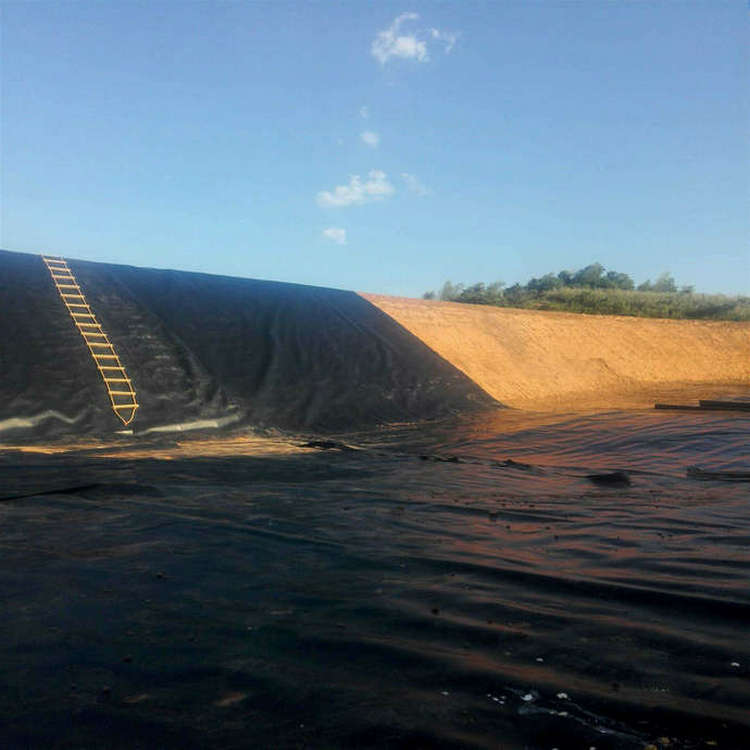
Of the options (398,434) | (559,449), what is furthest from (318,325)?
(559,449)

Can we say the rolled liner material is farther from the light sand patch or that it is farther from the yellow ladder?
the light sand patch

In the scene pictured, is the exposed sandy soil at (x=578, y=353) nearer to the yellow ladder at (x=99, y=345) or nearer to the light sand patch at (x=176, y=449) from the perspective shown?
the light sand patch at (x=176, y=449)

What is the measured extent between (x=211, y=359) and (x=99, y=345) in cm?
160

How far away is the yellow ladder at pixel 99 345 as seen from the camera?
8.68 meters

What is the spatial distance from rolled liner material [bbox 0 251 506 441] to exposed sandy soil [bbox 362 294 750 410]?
1.39 m

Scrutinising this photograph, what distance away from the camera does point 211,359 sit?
10250 mm

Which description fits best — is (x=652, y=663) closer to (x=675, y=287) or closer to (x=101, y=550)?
(x=101, y=550)

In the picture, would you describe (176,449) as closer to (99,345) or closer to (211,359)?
(99,345)

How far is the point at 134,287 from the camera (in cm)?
1161

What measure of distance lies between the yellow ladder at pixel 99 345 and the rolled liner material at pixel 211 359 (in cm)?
11

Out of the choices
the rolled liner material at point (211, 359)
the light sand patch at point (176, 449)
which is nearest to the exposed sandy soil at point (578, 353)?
the rolled liner material at point (211, 359)

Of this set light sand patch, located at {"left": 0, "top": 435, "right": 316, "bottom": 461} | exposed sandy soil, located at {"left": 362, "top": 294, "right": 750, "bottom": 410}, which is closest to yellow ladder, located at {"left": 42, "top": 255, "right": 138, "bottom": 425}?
light sand patch, located at {"left": 0, "top": 435, "right": 316, "bottom": 461}

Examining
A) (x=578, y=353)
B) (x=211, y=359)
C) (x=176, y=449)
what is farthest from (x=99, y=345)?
(x=578, y=353)

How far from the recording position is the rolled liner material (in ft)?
28.0
